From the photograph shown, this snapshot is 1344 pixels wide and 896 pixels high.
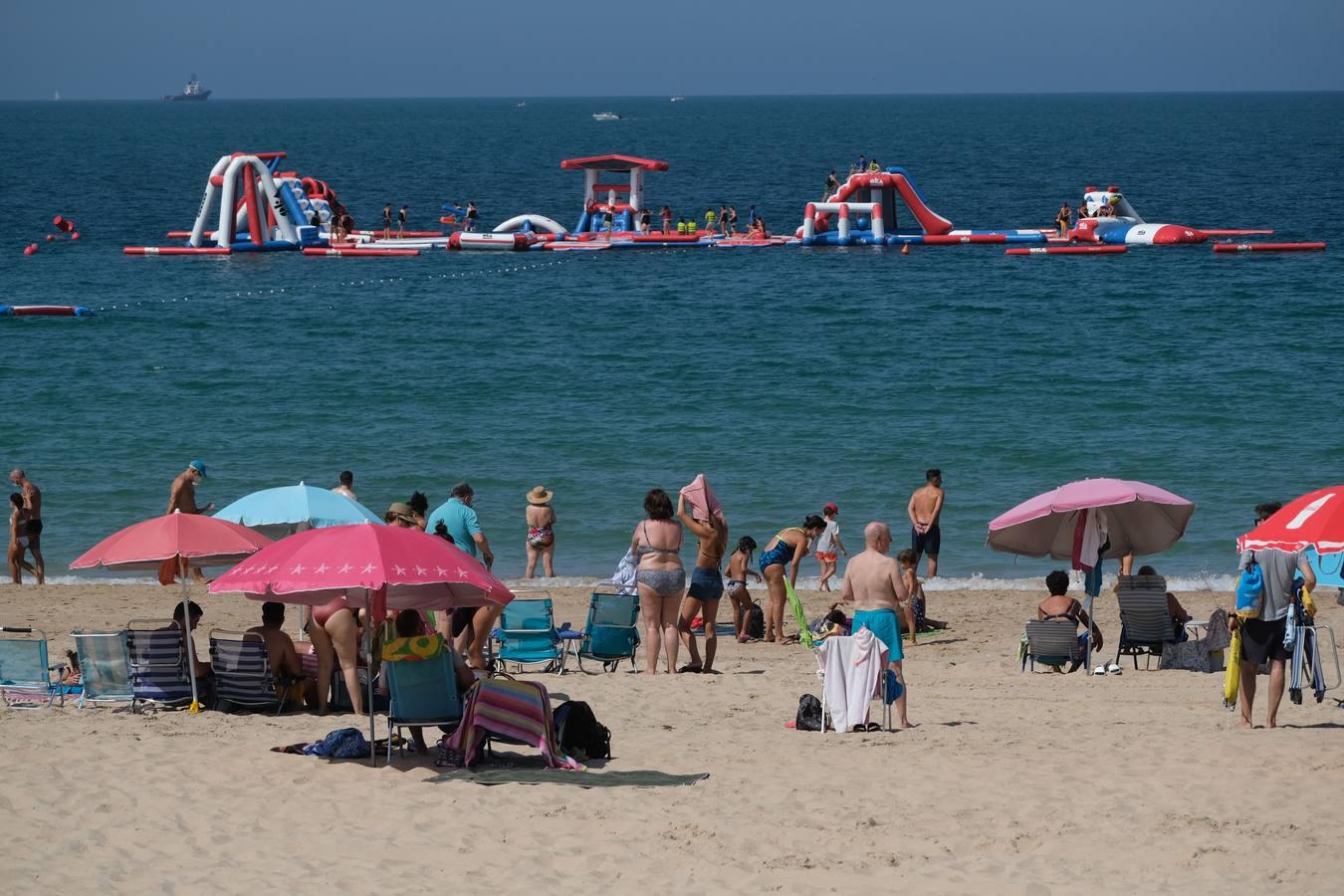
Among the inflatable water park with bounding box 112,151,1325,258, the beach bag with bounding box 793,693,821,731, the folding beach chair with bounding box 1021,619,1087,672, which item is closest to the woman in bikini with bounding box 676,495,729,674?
the beach bag with bounding box 793,693,821,731

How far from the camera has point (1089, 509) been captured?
1137 cm

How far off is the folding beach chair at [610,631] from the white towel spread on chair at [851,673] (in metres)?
2.16

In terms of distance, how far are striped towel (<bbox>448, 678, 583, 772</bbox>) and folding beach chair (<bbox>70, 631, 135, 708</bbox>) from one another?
2212mm

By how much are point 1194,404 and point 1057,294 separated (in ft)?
34.0

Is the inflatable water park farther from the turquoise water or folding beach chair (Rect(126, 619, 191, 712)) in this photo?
folding beach chair (Rect(126, 619, 191, 712))

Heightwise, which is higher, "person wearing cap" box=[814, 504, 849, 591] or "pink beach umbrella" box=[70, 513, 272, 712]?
"pink beach umbrella" box=[70, 513, 272, 712]

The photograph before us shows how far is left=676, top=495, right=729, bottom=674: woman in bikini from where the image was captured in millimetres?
10883

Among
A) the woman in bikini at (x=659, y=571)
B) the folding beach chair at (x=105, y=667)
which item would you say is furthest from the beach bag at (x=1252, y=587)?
the folding beach chair at (x=105, y=667)

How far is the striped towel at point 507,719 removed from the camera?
8.19 metres

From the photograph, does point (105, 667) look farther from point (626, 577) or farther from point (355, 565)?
point (626, 577)

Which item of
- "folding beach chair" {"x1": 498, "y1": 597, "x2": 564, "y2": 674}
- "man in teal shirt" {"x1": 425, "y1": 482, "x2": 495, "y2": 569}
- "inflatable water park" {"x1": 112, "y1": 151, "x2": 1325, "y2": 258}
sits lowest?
"folding beach chair" {"x1": 498, "y1": 597, "x2": 564, "y2": 674}

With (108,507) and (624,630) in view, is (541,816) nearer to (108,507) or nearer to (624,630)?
(624,630)

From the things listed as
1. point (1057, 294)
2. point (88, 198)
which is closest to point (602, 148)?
point (88, 198)

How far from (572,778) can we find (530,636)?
2.75 meters
